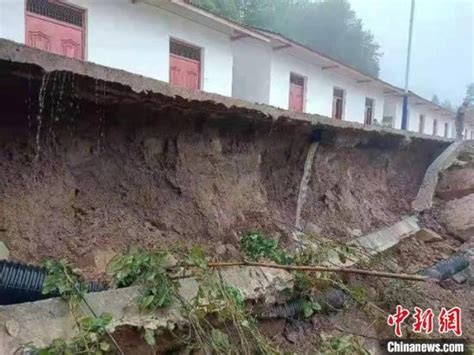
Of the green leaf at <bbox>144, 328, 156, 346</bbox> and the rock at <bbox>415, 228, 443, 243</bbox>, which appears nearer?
the green leaf at <bbox>144, 328, 156, 346</bbox>

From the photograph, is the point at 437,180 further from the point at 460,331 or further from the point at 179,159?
the point at 179,159

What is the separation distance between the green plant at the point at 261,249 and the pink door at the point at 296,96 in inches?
425

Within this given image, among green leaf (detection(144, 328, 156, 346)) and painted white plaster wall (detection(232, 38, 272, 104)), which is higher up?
painted white plaster wall (detection(232, 38, 272, 104))

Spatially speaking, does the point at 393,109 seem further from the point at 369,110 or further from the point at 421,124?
the point at 421,124

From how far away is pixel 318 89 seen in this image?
1602 cm

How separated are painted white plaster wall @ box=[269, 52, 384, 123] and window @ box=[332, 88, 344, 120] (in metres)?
0.18

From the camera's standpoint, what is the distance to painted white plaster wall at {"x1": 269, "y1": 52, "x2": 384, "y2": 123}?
14023 millimetres

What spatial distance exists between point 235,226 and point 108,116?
1783 millimetres

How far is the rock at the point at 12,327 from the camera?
6.97 feet

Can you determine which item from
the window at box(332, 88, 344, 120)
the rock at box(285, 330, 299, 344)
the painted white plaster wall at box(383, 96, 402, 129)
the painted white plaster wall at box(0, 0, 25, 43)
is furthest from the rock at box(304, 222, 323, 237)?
the painted white plaster wall at box(383, 96, 402, 129)

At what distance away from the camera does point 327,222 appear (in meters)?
5.93

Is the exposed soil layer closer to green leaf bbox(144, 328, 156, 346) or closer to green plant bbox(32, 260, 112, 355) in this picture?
green plant bbox(32, 260, 112, 355)

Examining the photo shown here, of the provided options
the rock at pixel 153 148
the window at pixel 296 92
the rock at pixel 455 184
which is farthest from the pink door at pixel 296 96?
the rock at pixel 153 148

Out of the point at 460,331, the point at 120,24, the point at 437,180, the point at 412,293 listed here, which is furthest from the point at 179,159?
the point at 437,180
